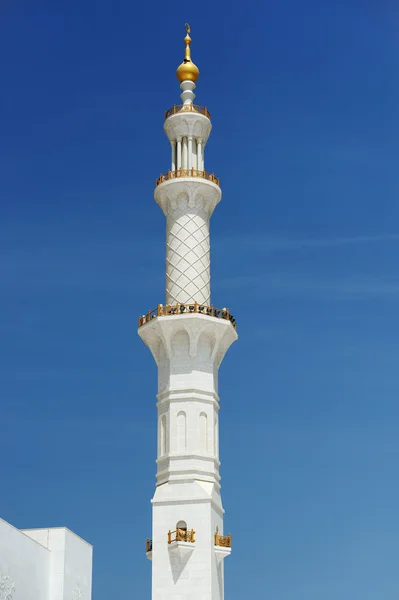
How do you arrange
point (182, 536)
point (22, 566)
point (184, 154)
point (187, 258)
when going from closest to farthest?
1. point (22, 566)
2. point (182, 536)
3. point (187, 258)
4. point (184, 154)

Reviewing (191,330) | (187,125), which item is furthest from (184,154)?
(191,330)

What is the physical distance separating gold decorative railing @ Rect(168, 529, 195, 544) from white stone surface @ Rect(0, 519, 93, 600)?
4926mm

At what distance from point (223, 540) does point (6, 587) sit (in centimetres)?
1776

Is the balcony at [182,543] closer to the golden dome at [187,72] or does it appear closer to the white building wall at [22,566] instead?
the white building wall at [22,566]

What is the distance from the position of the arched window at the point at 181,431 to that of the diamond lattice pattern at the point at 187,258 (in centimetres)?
670

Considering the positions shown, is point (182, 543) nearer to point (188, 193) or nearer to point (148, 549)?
point (148, 549)

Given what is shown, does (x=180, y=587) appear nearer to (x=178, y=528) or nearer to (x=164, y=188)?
(x=178, y=528)

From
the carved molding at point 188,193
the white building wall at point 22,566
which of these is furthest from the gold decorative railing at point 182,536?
the carved molding at point 188,193

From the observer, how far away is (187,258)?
67688 millimetres

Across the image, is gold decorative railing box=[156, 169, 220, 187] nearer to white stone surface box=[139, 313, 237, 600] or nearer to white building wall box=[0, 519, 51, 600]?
white stone surface box=[139, 313, 237, 600]

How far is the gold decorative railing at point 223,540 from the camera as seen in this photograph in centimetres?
6279

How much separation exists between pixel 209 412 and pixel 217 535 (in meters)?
6.97

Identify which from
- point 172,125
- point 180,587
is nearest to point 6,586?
point 180,587

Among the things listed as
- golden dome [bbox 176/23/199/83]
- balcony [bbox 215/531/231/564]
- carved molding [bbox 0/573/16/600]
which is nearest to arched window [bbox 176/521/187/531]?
balcony [bbox 215/531/231/564]
